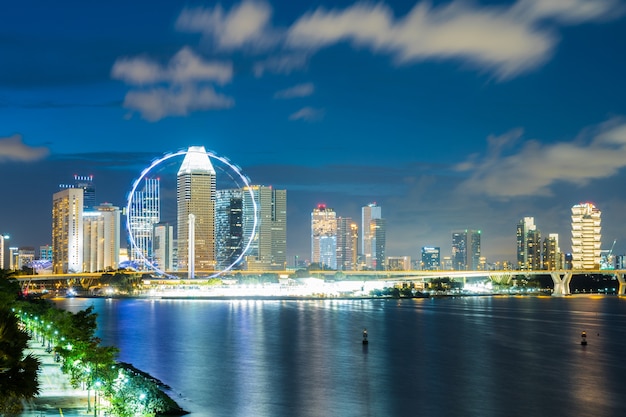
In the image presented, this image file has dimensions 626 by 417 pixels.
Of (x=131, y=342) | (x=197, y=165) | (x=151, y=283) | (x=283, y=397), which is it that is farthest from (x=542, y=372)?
(x=151, y=283)

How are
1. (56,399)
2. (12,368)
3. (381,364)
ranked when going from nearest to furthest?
(12,368)
(56,399)
(381,364)

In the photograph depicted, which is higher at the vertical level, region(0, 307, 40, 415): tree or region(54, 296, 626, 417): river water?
region(0, 307, 40, 415): tree

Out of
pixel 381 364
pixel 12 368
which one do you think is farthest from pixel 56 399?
pixel 381 364

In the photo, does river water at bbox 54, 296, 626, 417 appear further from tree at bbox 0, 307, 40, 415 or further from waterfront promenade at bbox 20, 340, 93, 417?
tree at bbox 0, 307, 40, 415

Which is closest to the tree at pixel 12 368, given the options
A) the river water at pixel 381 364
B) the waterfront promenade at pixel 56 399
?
the waterfront promenade at pixel 56 399

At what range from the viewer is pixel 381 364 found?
5556cm

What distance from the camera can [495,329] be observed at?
270ft

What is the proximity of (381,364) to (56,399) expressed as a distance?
90.5ft

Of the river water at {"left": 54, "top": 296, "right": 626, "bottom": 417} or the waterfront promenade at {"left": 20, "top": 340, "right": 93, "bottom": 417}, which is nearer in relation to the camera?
the waterfront promenade at {"left": 20, "top": 340, "right": 93, "bottom": 417}

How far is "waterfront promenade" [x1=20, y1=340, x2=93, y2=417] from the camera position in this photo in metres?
29.7

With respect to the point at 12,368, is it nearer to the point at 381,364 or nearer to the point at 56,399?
the point at 56,399

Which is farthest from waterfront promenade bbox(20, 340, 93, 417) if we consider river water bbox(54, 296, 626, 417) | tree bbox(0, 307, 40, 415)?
tree bbox(0, 307, 40, 415)

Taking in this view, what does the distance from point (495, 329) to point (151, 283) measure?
112 meters

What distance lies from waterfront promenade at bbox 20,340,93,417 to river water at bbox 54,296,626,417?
18.5ft
